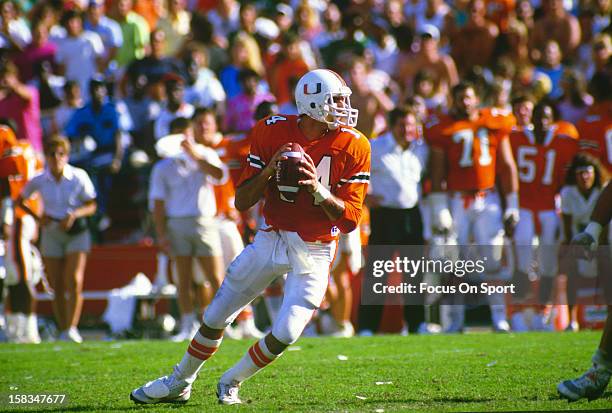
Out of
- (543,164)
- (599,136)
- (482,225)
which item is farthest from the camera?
(599,136)

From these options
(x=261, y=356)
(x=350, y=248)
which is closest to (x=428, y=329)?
(x=350, y=248)

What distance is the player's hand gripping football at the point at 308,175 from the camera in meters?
5.84

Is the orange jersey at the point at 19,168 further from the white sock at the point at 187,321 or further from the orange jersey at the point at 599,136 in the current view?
the orange jersey at the point at 599,136

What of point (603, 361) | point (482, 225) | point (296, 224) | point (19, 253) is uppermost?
point (296, 224)

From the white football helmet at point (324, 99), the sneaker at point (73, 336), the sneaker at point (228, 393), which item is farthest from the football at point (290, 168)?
the sneaker at point (73, 336)

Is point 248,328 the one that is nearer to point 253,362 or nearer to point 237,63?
point 237,63

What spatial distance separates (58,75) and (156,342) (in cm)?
496

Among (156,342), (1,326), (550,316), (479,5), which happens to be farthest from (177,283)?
(479,5)

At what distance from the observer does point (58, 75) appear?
13703 millimetres

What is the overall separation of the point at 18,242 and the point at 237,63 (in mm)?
3752

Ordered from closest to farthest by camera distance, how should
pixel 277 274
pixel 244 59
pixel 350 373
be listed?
pixel 277 274, pixel 350 373, pixel 244 59

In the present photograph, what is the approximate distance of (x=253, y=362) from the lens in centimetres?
616

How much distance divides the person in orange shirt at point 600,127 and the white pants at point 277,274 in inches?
219

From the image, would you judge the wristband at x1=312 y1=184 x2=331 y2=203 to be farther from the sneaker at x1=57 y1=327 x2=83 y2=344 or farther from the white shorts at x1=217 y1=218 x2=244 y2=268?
the sneaker at x1=57 y1=327 x2=83 y2=344
